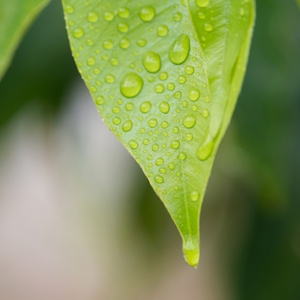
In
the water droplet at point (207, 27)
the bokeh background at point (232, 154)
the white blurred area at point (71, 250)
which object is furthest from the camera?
the white blurred area at point (71, 250)

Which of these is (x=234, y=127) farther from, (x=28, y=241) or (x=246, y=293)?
(x=28, y=241)

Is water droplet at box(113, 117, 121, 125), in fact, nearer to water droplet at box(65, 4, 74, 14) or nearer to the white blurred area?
water droplet at box(65, 4, 74, 14)

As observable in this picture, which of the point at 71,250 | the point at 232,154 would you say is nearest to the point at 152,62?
the point at 232,154

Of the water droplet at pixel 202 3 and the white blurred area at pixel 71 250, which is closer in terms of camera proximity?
the water droplet at pixel 202 3

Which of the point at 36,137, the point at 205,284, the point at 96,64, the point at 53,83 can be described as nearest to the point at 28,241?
the point at 205,284

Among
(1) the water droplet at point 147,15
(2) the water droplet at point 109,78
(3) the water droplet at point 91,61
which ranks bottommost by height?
(2) the water droplet at point 109,78

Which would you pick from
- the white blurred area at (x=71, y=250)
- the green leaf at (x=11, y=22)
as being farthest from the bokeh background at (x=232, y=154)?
the green leaf at (x=11, y=22)

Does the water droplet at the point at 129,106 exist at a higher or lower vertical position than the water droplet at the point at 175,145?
higher

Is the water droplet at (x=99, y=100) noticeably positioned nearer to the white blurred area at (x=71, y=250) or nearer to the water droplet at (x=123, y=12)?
the water droplet at (x=123, y=12)

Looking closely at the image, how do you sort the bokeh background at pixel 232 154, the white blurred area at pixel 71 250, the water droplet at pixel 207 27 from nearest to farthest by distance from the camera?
the water droplet at pixel 207 27 < the bokeh background at pixel 232 154 < the white blurred area at pixel 71 250
